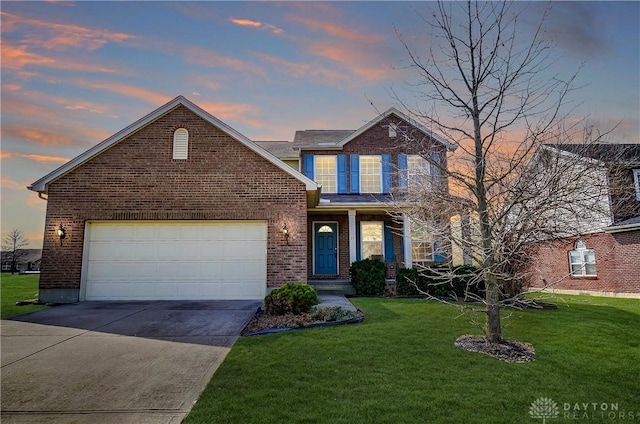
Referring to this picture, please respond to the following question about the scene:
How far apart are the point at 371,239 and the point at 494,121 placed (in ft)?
32.3

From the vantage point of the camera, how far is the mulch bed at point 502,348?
5191mm

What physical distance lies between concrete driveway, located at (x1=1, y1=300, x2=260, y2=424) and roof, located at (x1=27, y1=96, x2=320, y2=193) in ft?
13.6

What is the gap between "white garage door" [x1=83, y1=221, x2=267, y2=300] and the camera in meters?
10.5

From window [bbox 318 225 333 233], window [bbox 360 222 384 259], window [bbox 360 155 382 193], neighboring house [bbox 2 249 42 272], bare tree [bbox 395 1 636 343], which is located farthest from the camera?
neighboring house [bbox 2 249 42 272]

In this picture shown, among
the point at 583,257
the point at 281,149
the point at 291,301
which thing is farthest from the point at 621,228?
the point at 281,149

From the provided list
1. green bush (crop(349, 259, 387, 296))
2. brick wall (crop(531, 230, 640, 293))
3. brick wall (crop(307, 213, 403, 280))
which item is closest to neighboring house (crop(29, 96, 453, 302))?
green bush (crop(349, 259, 387, 296))

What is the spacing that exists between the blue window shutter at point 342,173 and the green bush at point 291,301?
26.7 ft

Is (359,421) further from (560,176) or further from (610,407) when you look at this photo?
(560,176)

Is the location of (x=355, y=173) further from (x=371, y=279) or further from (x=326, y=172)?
(x=371, y=279)

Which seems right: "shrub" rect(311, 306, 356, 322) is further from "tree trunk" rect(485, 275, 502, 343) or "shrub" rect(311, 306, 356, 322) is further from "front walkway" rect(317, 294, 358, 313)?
"tree trunk" rect(485, 275, 502, 343)

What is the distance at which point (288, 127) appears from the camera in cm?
1811

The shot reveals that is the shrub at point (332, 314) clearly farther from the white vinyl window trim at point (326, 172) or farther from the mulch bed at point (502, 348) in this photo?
the white vinyl window trim at point (326, 172)

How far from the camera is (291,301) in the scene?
7965mm

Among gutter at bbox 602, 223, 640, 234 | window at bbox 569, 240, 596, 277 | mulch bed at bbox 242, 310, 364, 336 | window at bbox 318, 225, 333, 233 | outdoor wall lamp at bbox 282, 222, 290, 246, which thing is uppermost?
window at bbox 318, 225, 333, 233
